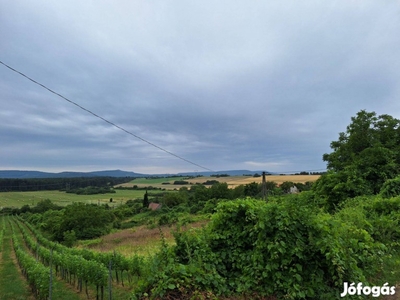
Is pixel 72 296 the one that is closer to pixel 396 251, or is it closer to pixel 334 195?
pixel 396 251

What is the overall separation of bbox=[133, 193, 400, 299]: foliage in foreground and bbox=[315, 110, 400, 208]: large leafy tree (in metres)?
10.7

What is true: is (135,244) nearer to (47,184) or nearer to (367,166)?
(367,166)

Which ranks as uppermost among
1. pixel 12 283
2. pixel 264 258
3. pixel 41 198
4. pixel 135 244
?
pixel 264 258

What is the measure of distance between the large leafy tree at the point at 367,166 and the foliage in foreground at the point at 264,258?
10722 mm

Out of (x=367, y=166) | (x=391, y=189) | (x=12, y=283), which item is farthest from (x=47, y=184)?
(x=391, y=189)

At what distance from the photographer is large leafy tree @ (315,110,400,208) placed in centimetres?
1576

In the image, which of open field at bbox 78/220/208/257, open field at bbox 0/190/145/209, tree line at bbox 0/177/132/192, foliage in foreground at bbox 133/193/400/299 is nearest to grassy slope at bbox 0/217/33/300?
open field at bbox 78/220/208/257

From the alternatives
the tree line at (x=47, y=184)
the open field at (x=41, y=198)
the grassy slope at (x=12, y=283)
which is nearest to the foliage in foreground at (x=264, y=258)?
the grassy slope at (x=12, y=283)

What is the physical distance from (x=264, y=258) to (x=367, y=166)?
51.2ft

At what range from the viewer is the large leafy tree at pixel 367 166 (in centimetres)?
1576

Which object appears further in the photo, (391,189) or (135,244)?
(135,244)

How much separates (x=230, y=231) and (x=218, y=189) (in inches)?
1859

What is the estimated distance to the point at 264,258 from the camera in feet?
17.4

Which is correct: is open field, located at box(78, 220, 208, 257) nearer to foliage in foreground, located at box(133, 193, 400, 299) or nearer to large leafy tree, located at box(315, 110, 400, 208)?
foliage in foreground, located at box(133, 193, 400, 299)
